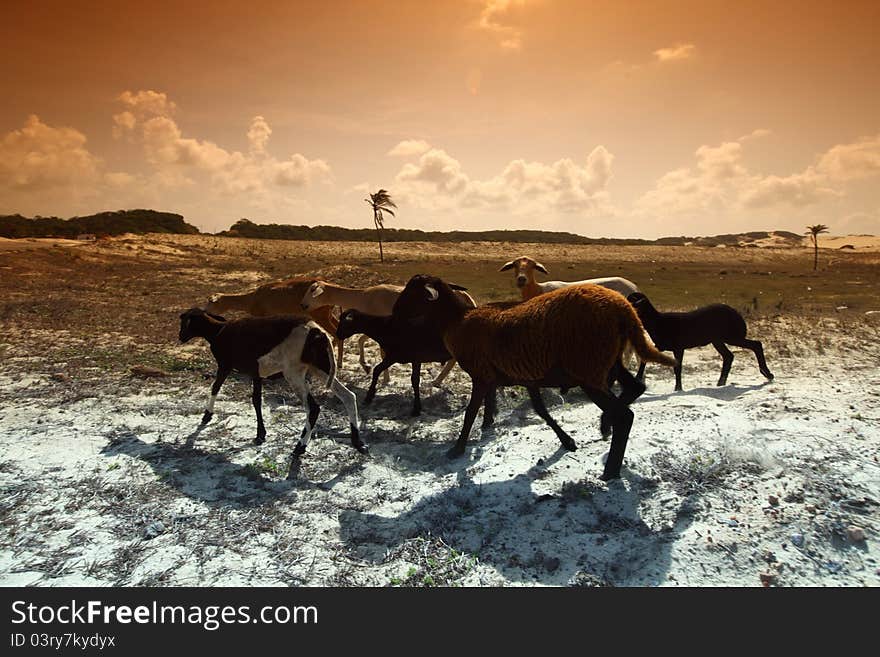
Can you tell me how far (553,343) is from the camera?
18.7 ft

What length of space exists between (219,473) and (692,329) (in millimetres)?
8448

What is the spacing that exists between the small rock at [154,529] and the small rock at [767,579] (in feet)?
18.5

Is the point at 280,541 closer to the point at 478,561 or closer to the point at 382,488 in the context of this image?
the point at 382,488

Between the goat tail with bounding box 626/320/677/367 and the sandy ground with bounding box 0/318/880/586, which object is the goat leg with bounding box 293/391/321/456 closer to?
the sandy ground with bounding box 0/318/880/586

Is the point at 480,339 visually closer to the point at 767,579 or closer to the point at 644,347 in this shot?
the point at 644,347

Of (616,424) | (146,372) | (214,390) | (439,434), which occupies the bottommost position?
(439,434)

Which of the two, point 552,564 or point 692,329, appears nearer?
point 552,564

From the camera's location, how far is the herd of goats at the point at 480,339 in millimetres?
5488

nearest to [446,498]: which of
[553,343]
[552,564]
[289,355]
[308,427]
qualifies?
[552,564]

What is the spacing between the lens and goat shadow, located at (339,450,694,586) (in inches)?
171

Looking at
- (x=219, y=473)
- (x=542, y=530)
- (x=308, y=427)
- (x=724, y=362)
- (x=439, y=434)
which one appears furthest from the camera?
(x=724, y=362)
